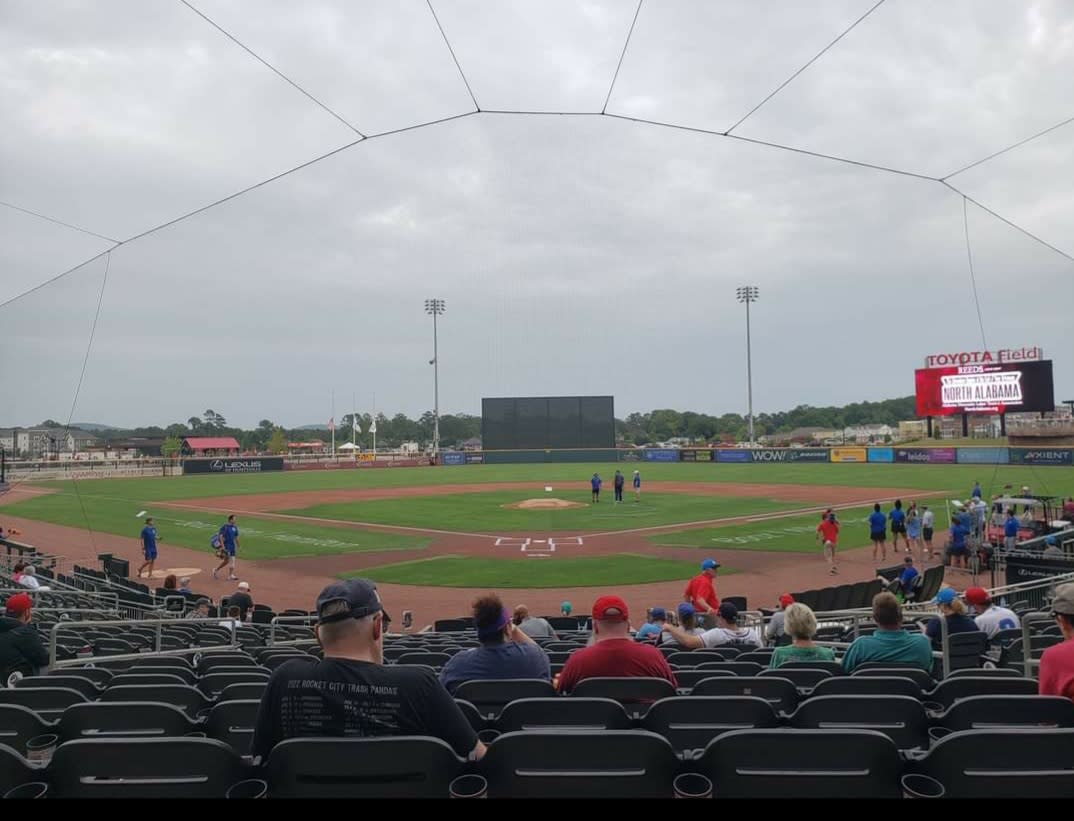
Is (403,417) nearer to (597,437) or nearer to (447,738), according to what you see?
(597,437)

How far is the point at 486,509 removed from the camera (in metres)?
36.0

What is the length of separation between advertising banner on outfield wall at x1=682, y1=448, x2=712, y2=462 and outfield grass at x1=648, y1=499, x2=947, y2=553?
149ft

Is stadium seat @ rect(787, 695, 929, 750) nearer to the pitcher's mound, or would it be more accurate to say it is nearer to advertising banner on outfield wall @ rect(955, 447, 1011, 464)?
the pitcher's mound

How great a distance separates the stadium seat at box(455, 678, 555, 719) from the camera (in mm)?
4492

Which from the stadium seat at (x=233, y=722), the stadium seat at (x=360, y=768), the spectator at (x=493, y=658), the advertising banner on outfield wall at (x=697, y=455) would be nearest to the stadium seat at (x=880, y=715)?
the stadium seat at (x=360, y=768)

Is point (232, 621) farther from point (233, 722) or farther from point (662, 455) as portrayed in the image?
point (662, 455)

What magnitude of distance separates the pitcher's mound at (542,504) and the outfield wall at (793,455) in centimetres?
2692

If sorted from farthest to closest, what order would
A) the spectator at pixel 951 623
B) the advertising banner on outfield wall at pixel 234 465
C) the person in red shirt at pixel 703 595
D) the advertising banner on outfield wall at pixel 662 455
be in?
the advertising banner on outfield wall at pixel 662 455 < the advertising banner on outfield wall at pixel 234 465 < the person in red shirt at pixel 703 595 < the spectator at pixel 951 623

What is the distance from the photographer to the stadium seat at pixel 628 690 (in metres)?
4.27

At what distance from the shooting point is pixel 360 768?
235cm

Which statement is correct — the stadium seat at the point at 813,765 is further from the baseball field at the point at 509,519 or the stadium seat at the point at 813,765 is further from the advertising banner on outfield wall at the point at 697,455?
the advertising banner on outfield wall at the point at 697,455

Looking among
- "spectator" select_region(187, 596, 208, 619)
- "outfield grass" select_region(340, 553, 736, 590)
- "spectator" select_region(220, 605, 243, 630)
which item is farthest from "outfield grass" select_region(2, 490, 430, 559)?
"spectator" select_region(220, 605, 243, 630)

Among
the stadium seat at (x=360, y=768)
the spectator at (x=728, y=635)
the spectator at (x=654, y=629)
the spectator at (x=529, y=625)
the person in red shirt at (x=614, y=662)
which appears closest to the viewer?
the stadium seat at (x=360, y=768)

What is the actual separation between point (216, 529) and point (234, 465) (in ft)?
137
